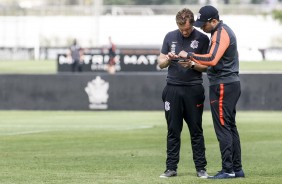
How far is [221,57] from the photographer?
11.5m

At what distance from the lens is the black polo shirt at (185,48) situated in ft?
38.5

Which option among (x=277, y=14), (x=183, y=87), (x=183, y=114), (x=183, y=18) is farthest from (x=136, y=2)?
(x=183, y=18)

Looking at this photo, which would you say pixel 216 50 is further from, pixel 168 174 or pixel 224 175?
pixel 168 174

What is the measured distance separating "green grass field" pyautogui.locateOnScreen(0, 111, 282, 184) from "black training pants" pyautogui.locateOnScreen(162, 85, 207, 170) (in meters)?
0.30

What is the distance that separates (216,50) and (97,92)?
17117 millimetres

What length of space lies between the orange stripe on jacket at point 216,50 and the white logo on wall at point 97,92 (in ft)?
55.7

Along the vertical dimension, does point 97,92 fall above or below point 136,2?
above

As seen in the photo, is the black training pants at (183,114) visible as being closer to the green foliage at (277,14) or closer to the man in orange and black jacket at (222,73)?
the man in orange and black jacket at (222,73)

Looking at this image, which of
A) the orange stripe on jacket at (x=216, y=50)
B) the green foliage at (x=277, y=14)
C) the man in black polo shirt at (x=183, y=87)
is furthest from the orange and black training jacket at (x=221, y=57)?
the green foliage at (x=277, y=14)

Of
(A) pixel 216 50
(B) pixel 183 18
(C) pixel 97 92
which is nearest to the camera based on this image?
(A) pixel 216 50

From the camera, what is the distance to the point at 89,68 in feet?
167

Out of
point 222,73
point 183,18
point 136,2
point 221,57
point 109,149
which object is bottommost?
point 136,2

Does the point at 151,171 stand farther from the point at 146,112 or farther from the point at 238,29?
the point at 238,29

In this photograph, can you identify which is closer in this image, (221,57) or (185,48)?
(221,57)
